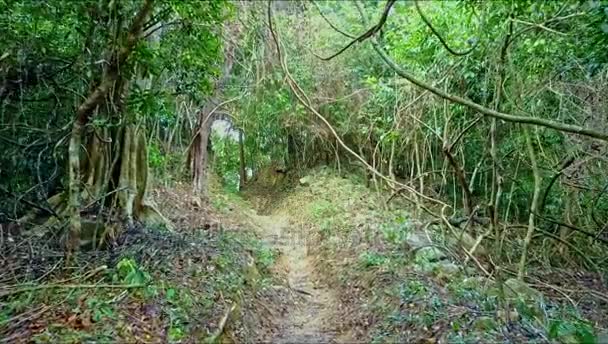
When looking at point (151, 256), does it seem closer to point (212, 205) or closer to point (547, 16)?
point (547, 16)

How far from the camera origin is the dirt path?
18.3 feet

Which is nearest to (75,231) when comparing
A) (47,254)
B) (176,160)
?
(47,254)

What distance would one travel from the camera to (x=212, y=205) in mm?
12984

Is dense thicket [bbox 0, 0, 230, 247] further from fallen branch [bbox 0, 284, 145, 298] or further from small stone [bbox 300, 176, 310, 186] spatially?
small stone [bbox 300, 176, 310, 186]

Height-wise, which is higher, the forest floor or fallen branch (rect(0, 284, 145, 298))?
fallen branch (rect(0, 284, 145, 298))

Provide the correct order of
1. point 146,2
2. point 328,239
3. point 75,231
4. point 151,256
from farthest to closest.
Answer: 1. point 328,239
2. point 151,256
3. point 75,231
4. point 146,2

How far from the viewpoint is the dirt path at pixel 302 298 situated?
219 inches

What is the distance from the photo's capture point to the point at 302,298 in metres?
7.23

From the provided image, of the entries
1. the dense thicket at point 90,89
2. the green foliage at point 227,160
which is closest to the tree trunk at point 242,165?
the green foliage at point 227,160

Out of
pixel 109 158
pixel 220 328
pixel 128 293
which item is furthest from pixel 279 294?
pixel 109 158

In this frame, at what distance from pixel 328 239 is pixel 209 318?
5.08 meters

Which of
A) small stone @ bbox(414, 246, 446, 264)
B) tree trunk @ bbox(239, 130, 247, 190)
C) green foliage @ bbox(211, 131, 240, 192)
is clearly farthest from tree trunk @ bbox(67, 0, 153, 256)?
green foliage @ bbox(211, 131, 240, 192)

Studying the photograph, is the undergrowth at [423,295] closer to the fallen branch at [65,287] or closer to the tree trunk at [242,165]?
the fallen branch at [65,287]

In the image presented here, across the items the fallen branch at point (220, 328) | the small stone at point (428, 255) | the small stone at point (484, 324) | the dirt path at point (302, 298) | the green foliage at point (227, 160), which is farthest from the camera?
the green foliage at point (227, 160)
